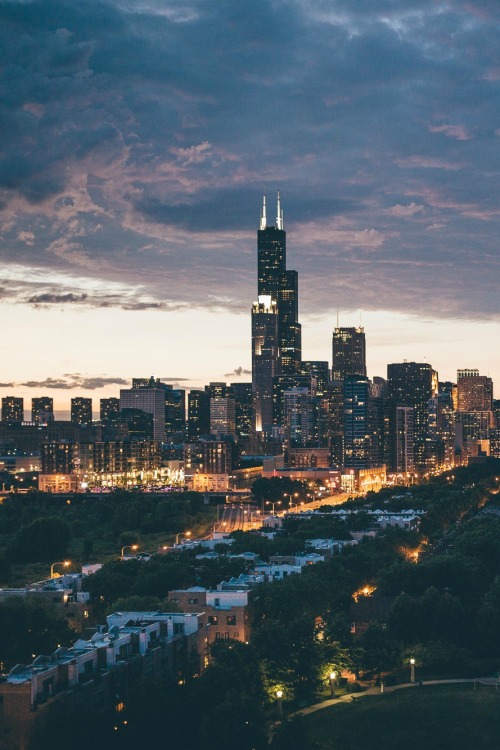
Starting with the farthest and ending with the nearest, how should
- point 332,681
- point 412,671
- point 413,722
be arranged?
point 412,671, point 332,681, point 413,722

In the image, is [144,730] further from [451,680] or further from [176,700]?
[451,680]

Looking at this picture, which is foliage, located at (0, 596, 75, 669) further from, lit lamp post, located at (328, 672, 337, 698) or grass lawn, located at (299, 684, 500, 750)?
grass lawn, located at (299, 684, 500, 750)

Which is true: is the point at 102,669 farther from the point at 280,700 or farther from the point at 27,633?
the point at 27,633

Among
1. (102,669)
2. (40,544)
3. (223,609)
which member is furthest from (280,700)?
(40,544)

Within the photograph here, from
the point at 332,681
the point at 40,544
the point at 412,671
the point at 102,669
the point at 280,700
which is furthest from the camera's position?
the point at 40,544

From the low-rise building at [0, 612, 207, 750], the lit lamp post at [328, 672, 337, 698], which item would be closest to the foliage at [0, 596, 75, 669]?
the low-rise building at [0, 612, 207, 750]

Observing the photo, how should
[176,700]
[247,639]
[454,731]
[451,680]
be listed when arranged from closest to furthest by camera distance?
[176,700], [454,731], [451,680], [247,639]

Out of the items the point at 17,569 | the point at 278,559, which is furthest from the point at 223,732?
the point at 17,569

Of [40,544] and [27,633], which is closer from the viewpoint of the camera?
[27,633]
